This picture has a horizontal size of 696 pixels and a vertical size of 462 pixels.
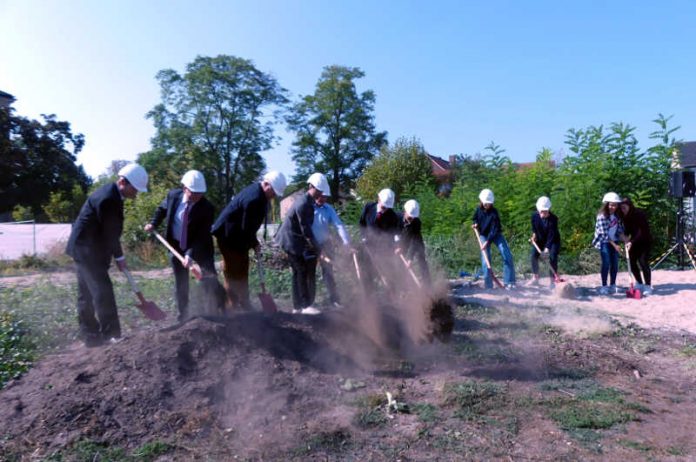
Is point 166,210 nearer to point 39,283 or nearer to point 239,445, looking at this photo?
point 239,445

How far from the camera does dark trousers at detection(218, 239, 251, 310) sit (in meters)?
5.60

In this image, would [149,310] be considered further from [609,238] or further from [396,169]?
[396,169]

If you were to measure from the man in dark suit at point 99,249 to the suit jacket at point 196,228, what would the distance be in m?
0.56

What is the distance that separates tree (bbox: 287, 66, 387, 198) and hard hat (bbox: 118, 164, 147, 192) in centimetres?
2999

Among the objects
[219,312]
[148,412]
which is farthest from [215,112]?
[148,412]

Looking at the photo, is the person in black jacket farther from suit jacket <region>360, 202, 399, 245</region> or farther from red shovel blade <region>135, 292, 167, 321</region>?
red shovel blade <region>135, 292, 167, 321</region>

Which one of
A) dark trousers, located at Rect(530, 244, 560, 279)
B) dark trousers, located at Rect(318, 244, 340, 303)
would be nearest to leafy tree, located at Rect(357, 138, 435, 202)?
dark trousers, located at Rect(530, 244, 560, 279)

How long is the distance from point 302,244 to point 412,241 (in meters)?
2.02

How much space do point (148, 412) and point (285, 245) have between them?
263cm

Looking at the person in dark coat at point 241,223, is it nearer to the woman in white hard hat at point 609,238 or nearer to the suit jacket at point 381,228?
the suit jacket at point 381,228

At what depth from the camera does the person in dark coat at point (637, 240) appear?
28.5 feet

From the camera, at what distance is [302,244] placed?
5.97 metres

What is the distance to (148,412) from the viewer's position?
3.67 metres

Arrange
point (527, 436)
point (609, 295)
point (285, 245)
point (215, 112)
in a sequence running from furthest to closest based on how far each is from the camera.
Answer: point (215, 112) → point (609, 295) → point (285, 245) → point (527, 436)
